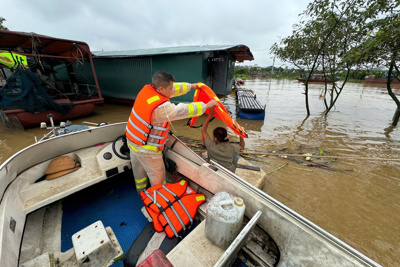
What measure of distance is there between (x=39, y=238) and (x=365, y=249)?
15.5 feet

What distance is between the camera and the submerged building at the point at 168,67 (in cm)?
812

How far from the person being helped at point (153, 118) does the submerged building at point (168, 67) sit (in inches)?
239

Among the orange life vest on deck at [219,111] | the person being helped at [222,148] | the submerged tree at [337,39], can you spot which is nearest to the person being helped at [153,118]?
the orange life vest on deck at [219,111]

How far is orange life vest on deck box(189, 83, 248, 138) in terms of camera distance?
101 inches

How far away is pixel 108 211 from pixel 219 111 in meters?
2.41

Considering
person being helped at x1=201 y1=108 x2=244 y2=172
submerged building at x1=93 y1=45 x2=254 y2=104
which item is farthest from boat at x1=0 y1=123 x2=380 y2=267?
submerged building at x1=93 y1=45 x2=254 y2=104

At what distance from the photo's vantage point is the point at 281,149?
19.0 feet

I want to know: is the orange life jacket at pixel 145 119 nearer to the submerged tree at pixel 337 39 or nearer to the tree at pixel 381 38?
the tree at pixel 381 38

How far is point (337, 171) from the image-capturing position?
446cm

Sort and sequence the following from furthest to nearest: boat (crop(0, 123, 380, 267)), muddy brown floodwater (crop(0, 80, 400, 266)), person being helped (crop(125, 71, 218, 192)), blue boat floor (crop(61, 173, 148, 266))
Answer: muddy brown floodwater (crop(0, 80, 400, 266))
blue boat floor (crop(61, 173, 148, 266))
person being helped (crop(125, 71, 218, 192))
boat (crop(0, 123, 380, 267))

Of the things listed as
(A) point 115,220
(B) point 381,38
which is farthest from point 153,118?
(B) point 381,38

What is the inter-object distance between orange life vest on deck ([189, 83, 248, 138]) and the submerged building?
16.5ft

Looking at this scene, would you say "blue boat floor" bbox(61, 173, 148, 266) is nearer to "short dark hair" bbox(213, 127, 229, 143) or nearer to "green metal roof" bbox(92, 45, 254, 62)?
"short dark hair" bbox(213, 127, 229, 143)

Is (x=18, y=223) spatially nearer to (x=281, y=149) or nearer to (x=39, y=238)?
(x=39, y=238)
